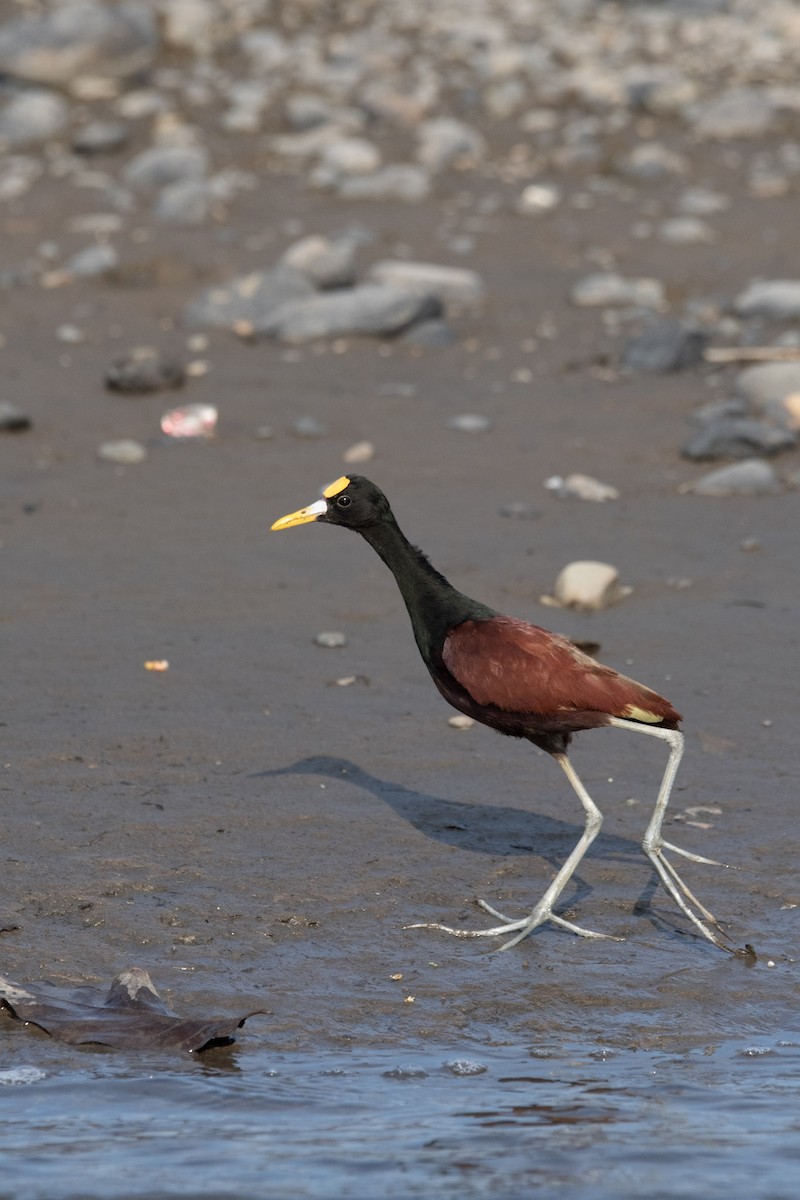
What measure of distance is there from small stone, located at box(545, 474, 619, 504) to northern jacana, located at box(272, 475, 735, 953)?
3994 millimetres

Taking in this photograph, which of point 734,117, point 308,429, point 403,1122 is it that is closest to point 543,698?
point 403,1122

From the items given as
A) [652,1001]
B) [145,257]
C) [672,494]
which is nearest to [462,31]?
[145,257]

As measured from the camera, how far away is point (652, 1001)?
5.35 m

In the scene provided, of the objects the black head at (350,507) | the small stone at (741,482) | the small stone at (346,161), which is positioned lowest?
the small stone at (346,161)

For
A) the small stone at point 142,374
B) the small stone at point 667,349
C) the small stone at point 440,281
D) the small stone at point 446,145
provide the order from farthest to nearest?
the small stone at point 446,145 < the small stone at point 440,281 < the small stone at point 667,349 < the small stone at point 142,374

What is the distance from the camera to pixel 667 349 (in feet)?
39.0

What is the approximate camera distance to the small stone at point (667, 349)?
38.9ft

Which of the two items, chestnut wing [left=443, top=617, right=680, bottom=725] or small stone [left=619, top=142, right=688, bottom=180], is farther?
small stone [left=619, top=142, right=688, bottom=180]

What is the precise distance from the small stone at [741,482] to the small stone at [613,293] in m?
3.83

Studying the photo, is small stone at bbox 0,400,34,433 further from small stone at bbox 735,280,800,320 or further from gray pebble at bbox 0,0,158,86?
gray pebble at bbox 0,0,158,86

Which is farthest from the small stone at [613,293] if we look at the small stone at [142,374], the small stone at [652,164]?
the small stone at [652,164]

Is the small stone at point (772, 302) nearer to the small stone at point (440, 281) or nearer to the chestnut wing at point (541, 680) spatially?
the small stone at point (440, 281)

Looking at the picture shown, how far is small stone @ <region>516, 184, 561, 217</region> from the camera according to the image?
53.4ft

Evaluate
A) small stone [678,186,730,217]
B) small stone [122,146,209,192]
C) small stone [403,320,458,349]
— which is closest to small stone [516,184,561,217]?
small stone [678,186,730,217]
